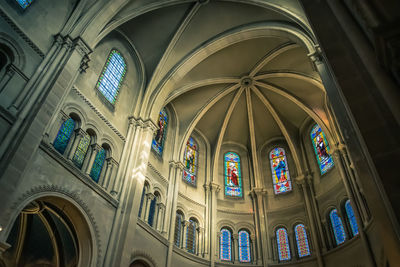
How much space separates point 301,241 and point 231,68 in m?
10.8

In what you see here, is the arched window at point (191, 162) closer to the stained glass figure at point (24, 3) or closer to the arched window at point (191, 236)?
the arched window at point (191, 236)

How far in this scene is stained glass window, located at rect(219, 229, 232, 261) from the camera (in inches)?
693

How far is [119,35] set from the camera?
1622 cm

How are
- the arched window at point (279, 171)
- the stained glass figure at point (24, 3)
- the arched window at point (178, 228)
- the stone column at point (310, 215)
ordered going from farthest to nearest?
the arched window at point (279, 171) < the arched window at point (178, 228) < the stone column at point (310, 215) < the stained glass figure at point (24, 3)

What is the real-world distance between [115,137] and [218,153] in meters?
9.08

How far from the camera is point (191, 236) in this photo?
56.5ft

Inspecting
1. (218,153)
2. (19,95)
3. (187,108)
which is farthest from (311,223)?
(19,95)

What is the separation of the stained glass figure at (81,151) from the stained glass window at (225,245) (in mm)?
9605

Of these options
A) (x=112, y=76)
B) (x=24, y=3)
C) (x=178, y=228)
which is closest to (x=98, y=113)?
(x=112, y=76)

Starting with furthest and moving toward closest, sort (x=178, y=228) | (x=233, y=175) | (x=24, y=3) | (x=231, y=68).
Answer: (x=233, y=175) → (x=231, y=68) → (x=178, y=228) → (x=24, y=3)

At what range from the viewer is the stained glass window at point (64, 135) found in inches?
438

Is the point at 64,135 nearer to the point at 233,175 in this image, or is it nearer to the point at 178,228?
the point at 178,228

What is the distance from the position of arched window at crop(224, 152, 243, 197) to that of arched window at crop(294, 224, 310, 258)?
422 cm

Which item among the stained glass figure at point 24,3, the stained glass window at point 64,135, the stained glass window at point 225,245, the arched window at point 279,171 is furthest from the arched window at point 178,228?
the stained glass figure at point 24,3
